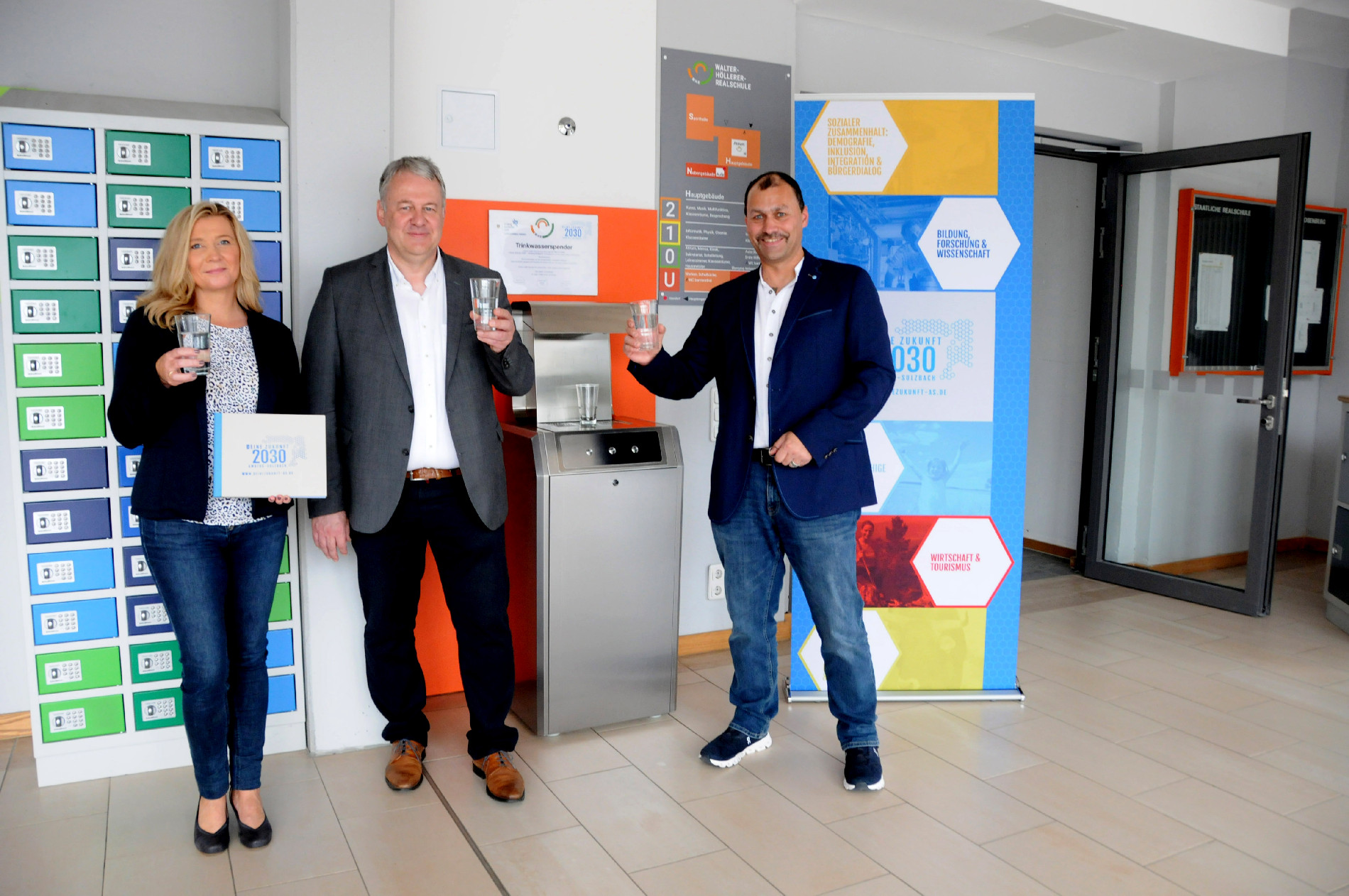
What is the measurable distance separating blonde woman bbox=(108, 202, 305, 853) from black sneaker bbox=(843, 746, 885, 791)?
1.60 metres

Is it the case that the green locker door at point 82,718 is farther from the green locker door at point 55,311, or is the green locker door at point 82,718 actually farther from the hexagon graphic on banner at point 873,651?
the hexagon graphic on banner at point 873,651

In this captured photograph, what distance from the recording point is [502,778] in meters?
2.71

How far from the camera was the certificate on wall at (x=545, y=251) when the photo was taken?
3408 mm

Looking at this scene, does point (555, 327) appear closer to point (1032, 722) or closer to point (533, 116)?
point (533, 116)

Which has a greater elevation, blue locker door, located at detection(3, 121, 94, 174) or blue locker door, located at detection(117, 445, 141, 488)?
blue locker door, located at detection(3, 121, 94, 174)

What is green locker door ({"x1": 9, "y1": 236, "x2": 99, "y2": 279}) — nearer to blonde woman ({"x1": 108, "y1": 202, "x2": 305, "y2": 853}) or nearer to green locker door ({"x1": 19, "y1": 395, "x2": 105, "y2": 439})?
green locker door ({"x1": 19, "y1": 395, "x2": 105, "y2": 439})

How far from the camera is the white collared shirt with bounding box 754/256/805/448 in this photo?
280 cm

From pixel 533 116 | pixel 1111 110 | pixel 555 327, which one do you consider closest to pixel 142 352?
pixel 555 327

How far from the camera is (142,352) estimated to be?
86.7 inches

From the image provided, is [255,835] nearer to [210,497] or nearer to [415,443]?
[210,497]

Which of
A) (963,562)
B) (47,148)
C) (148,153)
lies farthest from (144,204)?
(963,562)

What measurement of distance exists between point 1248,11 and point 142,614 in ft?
18.2

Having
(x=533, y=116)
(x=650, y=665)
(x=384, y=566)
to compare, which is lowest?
(x=650, y=665)

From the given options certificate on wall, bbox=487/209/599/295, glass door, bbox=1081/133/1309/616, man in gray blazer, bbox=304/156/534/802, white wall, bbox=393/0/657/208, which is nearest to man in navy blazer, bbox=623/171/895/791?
man in gray blazer, bbox=304/156/534/802
